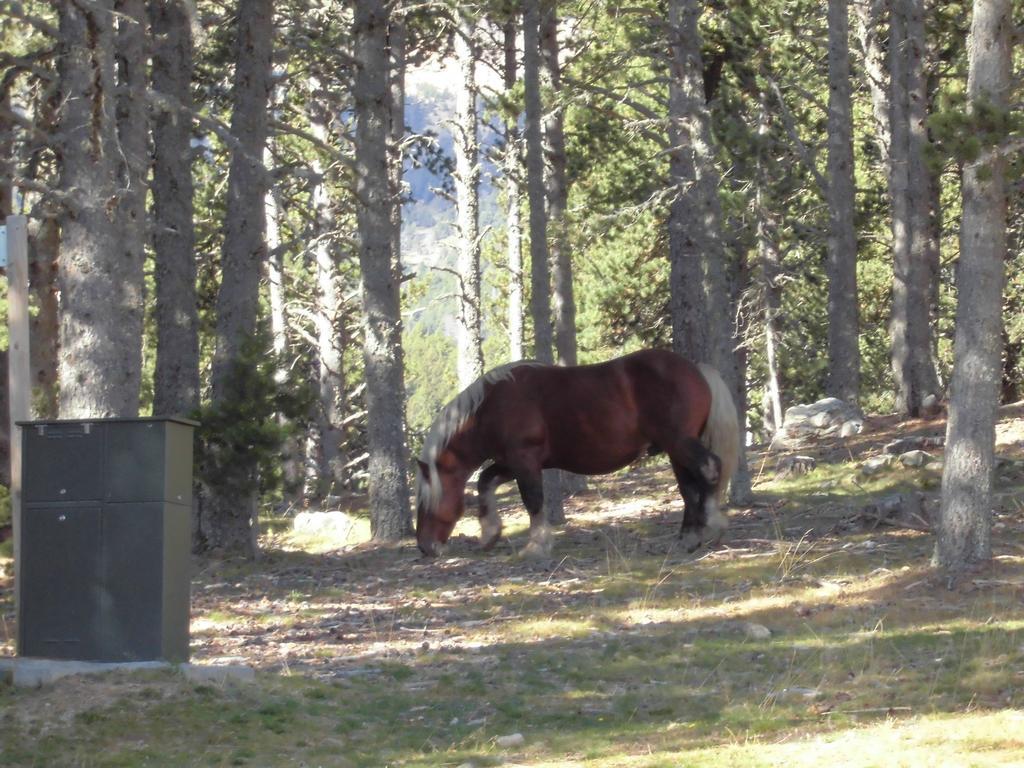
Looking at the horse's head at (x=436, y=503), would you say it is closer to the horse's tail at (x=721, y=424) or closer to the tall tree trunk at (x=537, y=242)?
the tall tree trunk at (x=537, y=242)

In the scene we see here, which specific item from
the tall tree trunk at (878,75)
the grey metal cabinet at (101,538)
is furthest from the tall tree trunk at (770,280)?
the grey metal cabinet at (101,538)

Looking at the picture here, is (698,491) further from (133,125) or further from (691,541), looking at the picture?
(133,125)

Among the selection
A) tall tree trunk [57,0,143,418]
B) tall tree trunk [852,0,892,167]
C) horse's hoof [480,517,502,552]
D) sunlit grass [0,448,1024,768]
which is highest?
tall tree trunk [852,0,892,167]

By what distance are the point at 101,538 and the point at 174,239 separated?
10.2 meters

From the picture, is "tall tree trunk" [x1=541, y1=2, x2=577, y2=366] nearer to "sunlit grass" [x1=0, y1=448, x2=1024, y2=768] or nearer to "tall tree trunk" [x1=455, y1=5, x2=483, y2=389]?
"sunlit grass" [x1=0, y1=448, x2=1024, y2=768]

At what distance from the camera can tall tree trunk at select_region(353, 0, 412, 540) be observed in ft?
58.3

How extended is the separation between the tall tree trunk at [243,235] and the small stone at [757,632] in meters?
7.71

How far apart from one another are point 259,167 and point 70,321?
2.83 metres

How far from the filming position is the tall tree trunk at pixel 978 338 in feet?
40.8

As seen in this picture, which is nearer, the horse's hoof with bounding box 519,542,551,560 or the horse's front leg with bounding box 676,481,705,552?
the horse's front leg with bounding box 676,481,705,552

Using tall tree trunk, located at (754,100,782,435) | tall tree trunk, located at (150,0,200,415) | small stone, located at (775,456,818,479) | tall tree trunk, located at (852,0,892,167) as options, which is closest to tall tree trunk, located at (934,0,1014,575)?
small stone, located at (775,456,818,479)

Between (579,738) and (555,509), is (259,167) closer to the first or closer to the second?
(555,509)

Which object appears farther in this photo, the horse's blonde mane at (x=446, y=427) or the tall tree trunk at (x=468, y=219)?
the tall tree trunk at (x=468, y=219)

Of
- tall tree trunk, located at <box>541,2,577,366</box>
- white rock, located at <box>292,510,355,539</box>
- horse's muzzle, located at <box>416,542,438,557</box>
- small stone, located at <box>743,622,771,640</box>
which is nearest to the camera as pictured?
small stone, located at <box>743,622,771,640</box>
